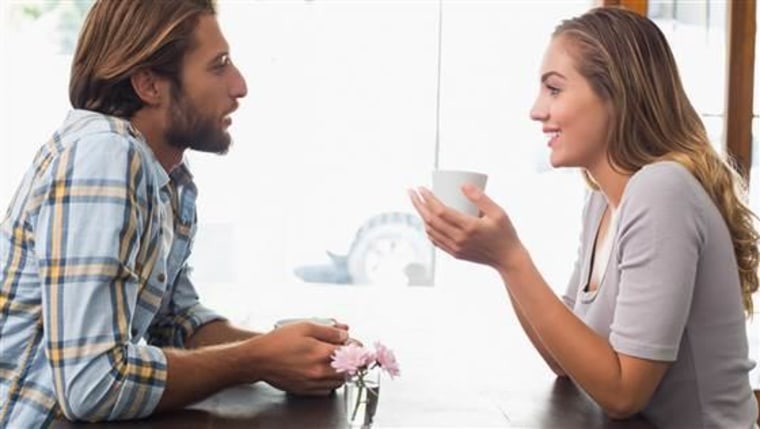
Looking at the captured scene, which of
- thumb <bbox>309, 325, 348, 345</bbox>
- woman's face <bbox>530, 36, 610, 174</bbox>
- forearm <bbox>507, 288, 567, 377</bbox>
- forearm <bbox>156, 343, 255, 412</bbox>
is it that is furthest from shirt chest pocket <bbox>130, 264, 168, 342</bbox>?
woman's face <bbox>530, 36, 610, 174</bbox>

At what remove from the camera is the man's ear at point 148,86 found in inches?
61.6

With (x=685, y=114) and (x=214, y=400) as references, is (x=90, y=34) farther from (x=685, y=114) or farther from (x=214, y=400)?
(x=685, y=114)

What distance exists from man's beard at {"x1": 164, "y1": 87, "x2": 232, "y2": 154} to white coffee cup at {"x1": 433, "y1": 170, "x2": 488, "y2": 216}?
1.36ft

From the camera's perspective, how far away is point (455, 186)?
1.48 metres

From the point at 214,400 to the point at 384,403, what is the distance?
24 cm

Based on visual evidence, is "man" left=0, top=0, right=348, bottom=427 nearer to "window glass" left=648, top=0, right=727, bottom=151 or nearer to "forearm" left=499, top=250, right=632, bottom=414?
"forearm" left=499, top=250, right=632, bottom=414

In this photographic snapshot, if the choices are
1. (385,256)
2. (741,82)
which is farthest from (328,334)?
(385,256)

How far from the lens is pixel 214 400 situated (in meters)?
1.39

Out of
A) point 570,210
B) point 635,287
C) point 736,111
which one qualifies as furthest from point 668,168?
point 570,210

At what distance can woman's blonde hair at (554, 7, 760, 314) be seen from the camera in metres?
1.60

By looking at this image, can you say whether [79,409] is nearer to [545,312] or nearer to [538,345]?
[545,312]

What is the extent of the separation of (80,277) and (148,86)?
1.43ft

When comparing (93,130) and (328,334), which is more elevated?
(93,130)

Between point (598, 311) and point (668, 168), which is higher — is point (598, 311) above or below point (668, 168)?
below
